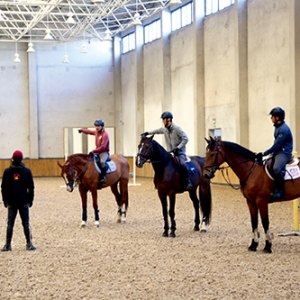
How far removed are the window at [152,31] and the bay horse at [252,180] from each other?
995 inches

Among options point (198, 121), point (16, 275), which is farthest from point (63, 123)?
point (16, 275)

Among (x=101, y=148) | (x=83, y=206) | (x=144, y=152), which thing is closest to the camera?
(x=144, y=152)

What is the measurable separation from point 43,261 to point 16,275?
110 cm

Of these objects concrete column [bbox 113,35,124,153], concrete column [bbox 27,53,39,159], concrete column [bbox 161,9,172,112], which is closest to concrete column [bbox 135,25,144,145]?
concrete column [bbox 113,35,124,153]

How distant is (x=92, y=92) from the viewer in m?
40.8

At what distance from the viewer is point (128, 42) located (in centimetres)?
3966

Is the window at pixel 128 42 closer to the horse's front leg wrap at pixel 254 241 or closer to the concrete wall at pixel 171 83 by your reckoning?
the concrete wall at pixel 171 83

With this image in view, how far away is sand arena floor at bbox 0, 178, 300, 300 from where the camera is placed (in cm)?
746

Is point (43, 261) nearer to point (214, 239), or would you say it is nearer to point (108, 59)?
point (214, 239)

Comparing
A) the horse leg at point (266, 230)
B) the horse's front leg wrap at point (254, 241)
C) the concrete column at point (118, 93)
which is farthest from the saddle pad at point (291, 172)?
the concrete column at point (118, 93)

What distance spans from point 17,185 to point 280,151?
4254 mm

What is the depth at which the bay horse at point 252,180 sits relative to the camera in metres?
10.2

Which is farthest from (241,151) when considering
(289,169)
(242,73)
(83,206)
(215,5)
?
(215,5)

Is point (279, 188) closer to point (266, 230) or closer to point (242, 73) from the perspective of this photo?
point (266, 230)
